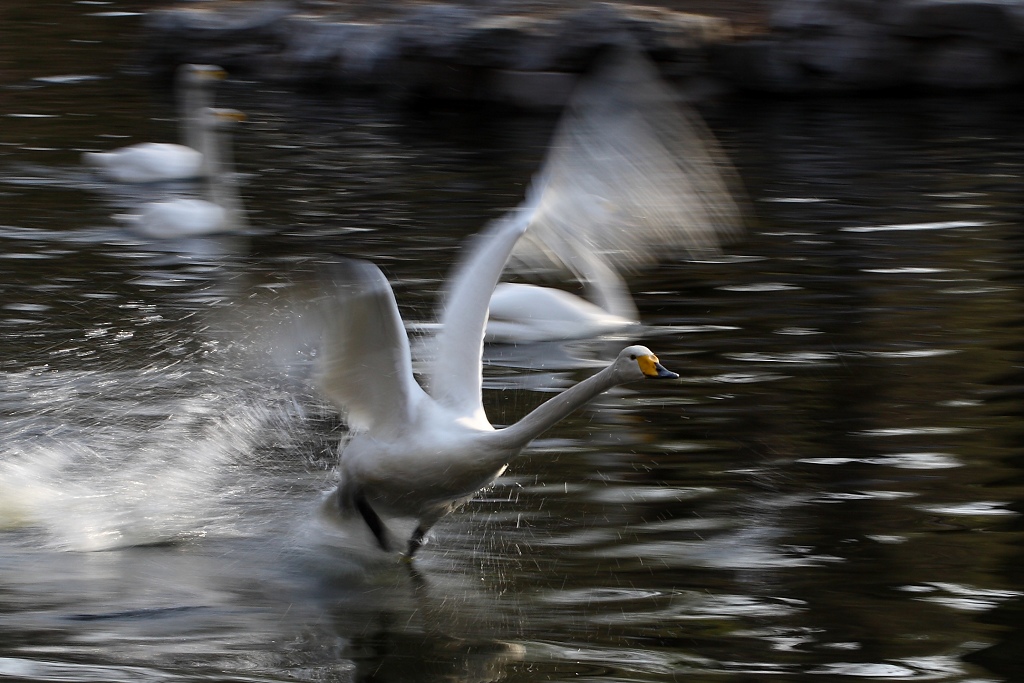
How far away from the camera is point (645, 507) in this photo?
6.28 metres

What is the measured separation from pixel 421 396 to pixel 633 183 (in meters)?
1.26

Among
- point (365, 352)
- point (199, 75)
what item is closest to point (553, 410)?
point (365, 352)

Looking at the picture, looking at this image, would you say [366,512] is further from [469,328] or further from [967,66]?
[967,66]

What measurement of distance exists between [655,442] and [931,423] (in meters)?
1.31

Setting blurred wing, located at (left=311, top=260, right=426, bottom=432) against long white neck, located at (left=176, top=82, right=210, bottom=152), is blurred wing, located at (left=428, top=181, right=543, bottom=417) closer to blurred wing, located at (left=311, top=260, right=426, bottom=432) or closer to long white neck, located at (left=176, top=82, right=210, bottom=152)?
blurred wing, located at (left=311, top=260, right=426, bottom=432)

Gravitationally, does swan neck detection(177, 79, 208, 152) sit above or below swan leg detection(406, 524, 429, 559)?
above

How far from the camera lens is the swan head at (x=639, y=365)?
17.7ft

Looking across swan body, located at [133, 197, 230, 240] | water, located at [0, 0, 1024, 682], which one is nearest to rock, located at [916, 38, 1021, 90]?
water, located at [0, 0, 1024, 682]

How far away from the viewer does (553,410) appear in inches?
218

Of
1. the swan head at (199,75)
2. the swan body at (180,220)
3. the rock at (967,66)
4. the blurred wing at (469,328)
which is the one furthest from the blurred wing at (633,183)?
the rock at (967,66)

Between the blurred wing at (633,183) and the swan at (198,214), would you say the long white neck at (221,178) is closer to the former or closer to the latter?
the swan at (198,214)

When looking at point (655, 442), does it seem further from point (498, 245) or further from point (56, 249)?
point (56, 249)

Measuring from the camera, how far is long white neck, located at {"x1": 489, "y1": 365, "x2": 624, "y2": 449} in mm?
5504

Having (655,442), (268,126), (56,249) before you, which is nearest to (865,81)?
(268,126)
